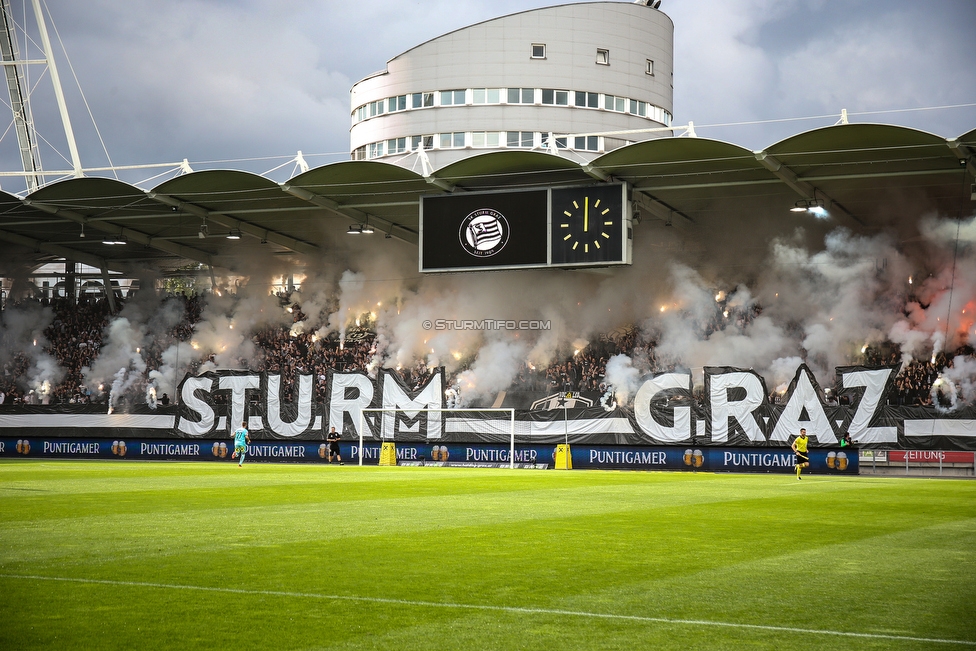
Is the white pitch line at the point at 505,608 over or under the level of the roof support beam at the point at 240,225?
under

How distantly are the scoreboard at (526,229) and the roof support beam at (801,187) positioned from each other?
5.26m

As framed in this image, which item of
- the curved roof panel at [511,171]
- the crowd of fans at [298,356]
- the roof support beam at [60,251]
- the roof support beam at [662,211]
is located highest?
the curved roof panel at [511,171]

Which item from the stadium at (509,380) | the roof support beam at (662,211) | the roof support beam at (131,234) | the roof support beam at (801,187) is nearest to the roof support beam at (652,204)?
the roof support beam at (662,211)

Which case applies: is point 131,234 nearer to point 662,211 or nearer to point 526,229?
point 526,229

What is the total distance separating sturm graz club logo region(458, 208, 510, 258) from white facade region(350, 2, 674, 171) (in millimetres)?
32653

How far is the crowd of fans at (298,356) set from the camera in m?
45.6

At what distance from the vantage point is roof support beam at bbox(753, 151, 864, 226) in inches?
1400

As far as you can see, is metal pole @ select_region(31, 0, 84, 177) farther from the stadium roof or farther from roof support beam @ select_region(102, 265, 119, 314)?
roof support beam @ select_region(102, 265, 119, 314)

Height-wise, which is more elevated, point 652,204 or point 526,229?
point 652,204

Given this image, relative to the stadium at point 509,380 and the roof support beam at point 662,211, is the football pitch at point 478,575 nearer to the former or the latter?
the stadium at point 509,380

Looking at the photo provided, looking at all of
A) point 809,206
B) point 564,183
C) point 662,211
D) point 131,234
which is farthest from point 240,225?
point 809,206

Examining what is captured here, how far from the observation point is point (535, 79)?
236 feet

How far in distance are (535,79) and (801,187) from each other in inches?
1421

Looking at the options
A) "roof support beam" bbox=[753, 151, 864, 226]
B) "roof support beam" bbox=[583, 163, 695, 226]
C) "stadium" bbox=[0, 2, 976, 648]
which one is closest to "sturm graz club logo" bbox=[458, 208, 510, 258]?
"stadium" bbox=[0, 2, 976, 648]
